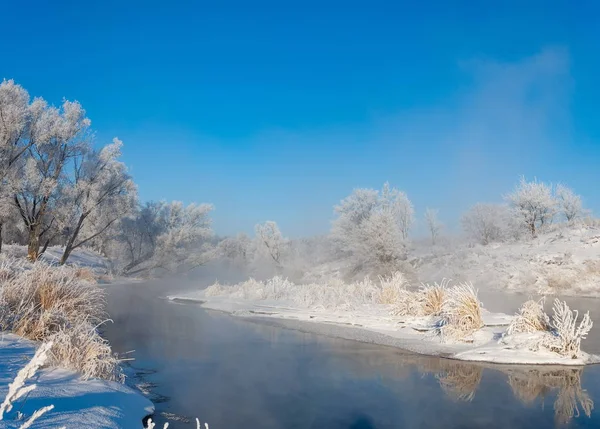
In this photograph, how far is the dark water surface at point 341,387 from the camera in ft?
20.1

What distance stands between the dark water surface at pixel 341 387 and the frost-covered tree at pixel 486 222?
46.4m

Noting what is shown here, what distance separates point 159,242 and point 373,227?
23.7 metres

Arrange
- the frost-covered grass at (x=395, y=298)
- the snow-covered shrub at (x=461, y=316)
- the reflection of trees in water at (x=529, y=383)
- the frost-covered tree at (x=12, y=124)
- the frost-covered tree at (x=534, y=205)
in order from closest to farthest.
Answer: the reflection of trees in water at (x=529, y=383), the snow-covered shrub at (x=461, y=316), the frost-covered grass at (x=395, y=298), the frost-covered tree at (x=12, y=124), the frost-covered tree at (x=534, y=205)

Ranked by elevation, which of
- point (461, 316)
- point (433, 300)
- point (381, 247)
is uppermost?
point (381, 247)

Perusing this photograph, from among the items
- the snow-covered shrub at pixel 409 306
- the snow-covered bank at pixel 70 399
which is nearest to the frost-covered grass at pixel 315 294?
the snow-covered shrub at pixel 409 306

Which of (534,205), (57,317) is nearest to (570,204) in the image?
(534,205)

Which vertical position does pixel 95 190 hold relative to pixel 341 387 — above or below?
above

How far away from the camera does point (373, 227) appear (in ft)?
94.5

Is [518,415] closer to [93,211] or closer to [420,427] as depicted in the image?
[420,427]

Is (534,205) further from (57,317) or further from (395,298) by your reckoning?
(57,317)

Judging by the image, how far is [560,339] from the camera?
938 centimetres

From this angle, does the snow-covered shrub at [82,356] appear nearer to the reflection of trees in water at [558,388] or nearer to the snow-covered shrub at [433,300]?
the reflection of trees in water at [558,388]

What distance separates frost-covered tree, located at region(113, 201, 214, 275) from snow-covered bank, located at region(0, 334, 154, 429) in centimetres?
3862

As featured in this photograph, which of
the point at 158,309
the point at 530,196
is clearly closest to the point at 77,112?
the point at 158,309
